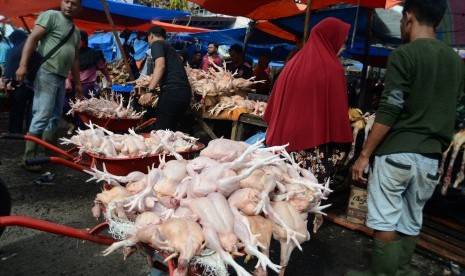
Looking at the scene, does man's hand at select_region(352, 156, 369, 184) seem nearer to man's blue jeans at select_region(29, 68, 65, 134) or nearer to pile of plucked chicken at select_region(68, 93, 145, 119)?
pile of plucked chicken at select_region(68, 93, 145, 119)

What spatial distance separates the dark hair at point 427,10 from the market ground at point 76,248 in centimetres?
240

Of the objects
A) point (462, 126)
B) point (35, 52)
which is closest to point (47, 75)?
point (35, 52)

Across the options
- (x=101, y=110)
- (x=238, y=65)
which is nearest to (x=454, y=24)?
(x=238, y=65)

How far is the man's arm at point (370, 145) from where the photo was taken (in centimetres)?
255

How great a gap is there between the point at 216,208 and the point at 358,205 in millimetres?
3164

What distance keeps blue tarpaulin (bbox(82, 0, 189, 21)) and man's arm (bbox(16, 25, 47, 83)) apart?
519 cm

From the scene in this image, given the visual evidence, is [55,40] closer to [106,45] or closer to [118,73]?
[118,73]

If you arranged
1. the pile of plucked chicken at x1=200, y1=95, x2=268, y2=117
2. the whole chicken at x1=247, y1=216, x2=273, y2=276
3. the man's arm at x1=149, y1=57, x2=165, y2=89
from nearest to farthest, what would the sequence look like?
the whole chicken at x1=247, y1=216, x2=273, y2=276 → the man's arm at x1=149, y1=57, x2=165, y2=89 → the pile of plucked chicken at x1=200, y1=95, x2=268, y2=117

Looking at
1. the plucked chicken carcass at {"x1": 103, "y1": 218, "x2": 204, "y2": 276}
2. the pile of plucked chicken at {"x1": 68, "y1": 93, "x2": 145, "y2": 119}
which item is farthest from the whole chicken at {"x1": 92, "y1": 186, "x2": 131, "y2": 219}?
the pile of plucked chicken at {"x1": 68, "y1": 93, "x2": 145, "y2": 119}

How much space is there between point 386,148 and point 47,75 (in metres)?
4.23

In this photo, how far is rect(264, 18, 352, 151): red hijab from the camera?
316 centimetres

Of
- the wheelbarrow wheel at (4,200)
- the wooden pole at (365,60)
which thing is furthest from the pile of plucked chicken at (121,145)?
the wooden pole at (365,60)

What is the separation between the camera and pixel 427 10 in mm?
2486

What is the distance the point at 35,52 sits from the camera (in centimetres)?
445
